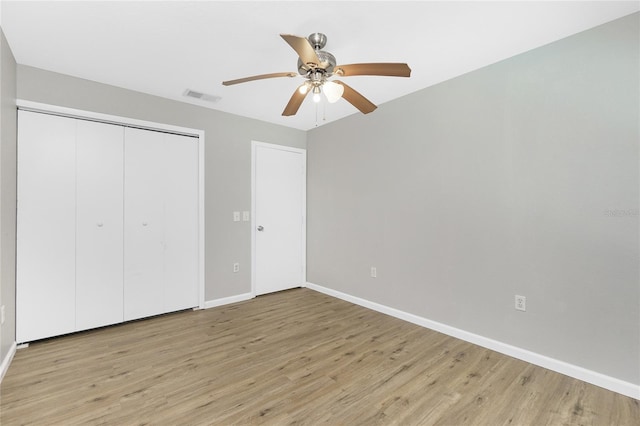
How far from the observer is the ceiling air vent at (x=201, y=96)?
302 cm

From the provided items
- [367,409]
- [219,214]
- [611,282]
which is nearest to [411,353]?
[367,409]

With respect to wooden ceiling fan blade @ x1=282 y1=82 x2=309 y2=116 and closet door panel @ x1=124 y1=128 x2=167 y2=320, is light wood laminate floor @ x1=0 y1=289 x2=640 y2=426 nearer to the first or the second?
closet door panel @ x1=124 y1=128 x2=167 y2=320

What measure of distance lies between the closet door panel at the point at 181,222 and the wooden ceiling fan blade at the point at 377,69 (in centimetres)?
223

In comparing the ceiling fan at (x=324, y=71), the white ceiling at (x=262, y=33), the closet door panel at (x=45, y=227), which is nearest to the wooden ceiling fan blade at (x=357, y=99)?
the ceiling fan at (x=324, y=71)

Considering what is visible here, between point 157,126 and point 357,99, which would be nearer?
point 357,99

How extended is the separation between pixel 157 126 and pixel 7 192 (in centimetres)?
136

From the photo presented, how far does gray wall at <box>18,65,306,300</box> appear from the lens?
290cm

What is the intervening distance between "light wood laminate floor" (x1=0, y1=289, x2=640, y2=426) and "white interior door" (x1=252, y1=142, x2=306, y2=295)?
48.5 inches

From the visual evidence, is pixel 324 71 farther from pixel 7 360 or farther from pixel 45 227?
pixel 7 360

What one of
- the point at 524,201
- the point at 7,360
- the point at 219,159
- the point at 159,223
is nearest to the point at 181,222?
the point at 159,223

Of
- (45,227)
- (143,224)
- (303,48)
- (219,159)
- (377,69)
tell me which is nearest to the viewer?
(303,48)

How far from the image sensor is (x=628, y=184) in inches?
72.9

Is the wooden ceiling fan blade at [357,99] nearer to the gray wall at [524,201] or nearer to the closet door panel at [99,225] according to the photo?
the gray wall at [524,201]

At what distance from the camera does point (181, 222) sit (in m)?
3.29
